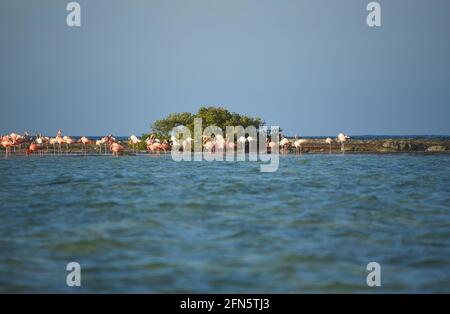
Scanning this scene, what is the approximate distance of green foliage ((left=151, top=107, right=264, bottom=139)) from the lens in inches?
1511

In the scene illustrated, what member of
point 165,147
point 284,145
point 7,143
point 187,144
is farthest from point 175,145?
point 7,143

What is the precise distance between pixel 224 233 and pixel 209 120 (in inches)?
1052

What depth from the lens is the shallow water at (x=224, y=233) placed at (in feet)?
29.5

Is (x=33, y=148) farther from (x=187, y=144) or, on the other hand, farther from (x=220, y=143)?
(x=220, y=143)

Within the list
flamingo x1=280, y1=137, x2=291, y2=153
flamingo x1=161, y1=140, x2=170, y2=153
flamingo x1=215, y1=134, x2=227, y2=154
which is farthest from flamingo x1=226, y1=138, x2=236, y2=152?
flamingo x1=161, y1=140, x2=170, y2=153

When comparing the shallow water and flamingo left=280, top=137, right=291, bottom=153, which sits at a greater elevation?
flamingo left=280, top=137, right=291, bottom=153

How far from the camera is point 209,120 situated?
38406 mm

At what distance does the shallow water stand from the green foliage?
52.3ft

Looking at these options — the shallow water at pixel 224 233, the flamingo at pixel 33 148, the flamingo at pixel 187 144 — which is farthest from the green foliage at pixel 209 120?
the shallow water at pixel 224 233

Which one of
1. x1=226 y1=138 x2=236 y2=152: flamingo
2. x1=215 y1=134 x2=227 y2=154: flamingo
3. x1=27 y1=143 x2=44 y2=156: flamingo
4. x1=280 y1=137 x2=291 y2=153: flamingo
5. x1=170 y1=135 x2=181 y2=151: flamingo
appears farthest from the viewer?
x1=280 y1=137 x2=291 y2=153: flamingo

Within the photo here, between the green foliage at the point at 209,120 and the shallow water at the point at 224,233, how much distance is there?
1593 cm

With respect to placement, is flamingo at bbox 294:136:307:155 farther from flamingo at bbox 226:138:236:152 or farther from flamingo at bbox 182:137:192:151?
flamingo at bbox 182:137:192:151
